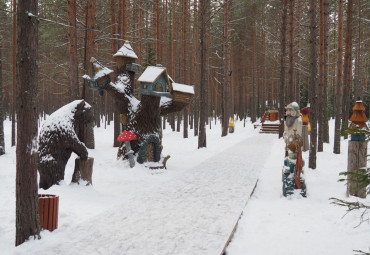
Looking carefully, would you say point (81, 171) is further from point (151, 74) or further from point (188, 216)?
point (151, 74)

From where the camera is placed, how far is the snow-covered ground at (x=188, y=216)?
166 inches

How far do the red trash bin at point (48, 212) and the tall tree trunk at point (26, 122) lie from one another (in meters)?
0.31

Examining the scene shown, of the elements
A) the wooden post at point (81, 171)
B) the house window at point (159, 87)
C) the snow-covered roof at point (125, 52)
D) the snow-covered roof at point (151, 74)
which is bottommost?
the wooden post at point (81, 171)

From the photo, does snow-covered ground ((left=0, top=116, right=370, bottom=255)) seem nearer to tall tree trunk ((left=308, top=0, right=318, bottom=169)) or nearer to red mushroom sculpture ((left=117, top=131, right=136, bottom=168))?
red mushroom sculpture ((left=117, top=131, right=136, bottom=168))

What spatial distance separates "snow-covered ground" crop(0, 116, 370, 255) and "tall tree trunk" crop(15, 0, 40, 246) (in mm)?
396

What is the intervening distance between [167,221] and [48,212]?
6.38ft

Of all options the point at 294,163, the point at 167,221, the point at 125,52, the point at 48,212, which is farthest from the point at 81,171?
the point at 294,163

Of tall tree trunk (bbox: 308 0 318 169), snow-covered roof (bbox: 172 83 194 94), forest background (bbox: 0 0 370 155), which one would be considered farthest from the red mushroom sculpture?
tall tree trunk (bbox: 308 0 318 169)

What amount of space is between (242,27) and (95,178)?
2758 centimetres

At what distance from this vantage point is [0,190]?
672 cm

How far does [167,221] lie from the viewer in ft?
16.9

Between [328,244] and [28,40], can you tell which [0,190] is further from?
[328,244]

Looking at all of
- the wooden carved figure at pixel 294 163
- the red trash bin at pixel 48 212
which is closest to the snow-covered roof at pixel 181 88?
the wooden carved figure at pixel 294 163

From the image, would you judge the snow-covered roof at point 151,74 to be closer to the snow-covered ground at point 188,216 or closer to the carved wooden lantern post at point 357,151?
the snow-covered ground at point 188,216
